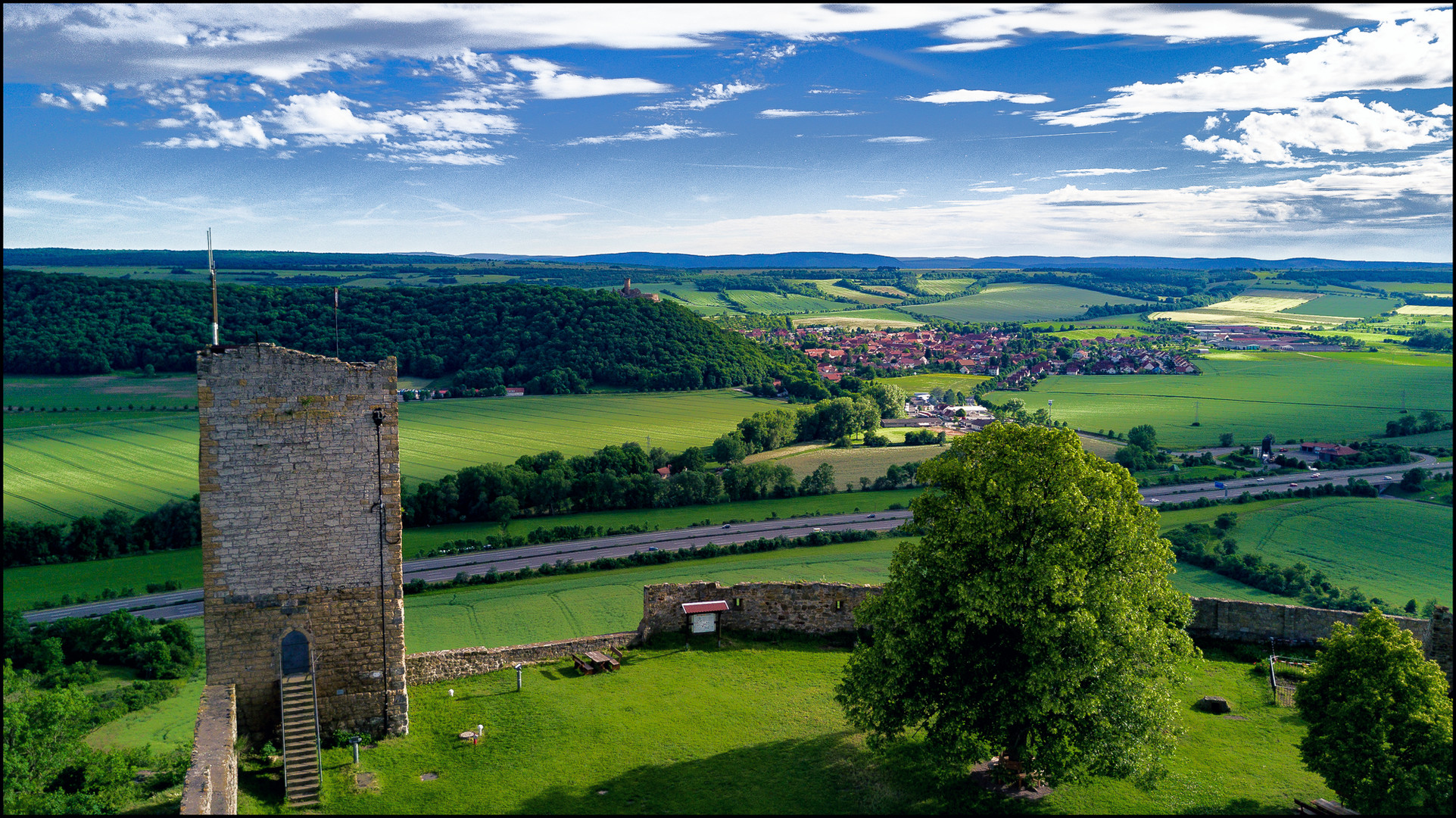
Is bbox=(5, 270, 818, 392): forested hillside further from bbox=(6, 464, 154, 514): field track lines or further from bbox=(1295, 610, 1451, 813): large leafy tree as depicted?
bbox=(1295, 610, 1451, 813): large leafy tree

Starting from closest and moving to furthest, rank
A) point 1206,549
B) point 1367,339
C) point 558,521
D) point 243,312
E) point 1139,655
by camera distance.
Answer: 1. point 1139,655
2. point 1206,549
3. point 558,521
4. point 243,312
5. point 1367,339

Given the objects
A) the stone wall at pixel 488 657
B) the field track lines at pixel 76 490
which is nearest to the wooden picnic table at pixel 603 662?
the stone wall at pixel 488 657

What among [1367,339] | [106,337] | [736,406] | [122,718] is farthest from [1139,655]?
[1367,339]

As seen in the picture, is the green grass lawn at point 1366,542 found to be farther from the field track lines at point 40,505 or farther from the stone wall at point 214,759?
the field track lines at point 40,505

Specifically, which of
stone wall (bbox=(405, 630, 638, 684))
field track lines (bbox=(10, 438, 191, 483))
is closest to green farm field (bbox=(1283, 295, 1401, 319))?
stone wall (bbox=(405, 630, 638, 684))

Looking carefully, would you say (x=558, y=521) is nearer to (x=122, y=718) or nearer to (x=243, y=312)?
(x=122, y=718)

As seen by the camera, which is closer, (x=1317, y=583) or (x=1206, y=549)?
(x=1317, y=583)

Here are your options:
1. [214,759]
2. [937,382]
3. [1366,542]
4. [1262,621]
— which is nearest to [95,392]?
[214,759]

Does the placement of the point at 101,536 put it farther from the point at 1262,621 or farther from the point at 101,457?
the point at 1262,621
